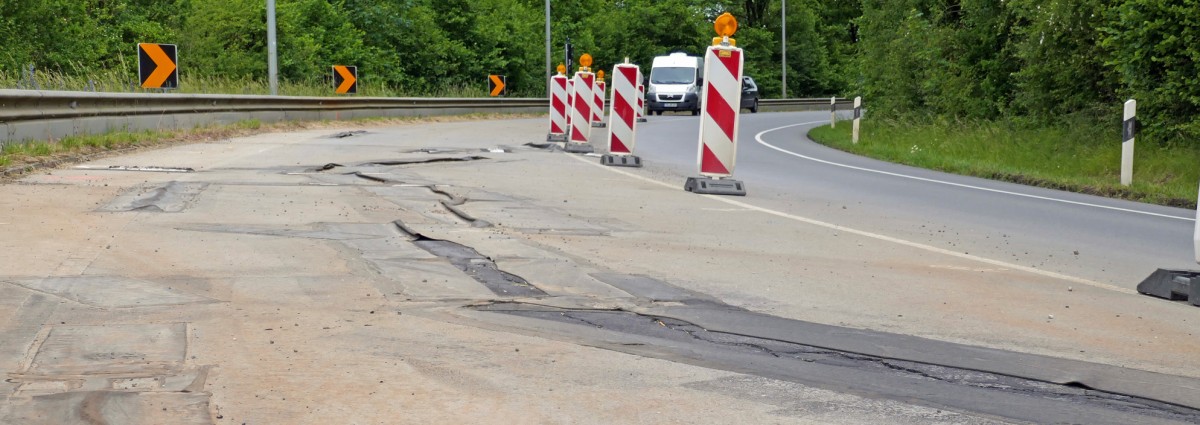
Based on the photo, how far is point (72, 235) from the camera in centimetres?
763

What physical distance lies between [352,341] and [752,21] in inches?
3296

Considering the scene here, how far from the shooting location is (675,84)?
2154 inches

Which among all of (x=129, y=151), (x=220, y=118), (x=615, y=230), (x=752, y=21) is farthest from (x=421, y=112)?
(x=752, y=21)

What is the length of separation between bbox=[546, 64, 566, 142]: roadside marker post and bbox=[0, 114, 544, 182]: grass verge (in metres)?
5.37

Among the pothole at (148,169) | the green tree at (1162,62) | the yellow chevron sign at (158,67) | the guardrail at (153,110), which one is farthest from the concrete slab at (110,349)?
the yellow chevron sign at (158,67)

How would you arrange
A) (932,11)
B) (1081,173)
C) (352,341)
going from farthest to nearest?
1. (932,11)
2. (1081,173)
3. (352,341)

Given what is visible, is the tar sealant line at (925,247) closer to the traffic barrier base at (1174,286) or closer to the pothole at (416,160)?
the traffic barrier base at (1174,286)

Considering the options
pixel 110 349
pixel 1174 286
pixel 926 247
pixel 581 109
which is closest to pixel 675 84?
pixel 581 109

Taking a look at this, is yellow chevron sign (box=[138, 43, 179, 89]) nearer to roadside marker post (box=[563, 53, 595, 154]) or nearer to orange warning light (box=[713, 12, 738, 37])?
roadside marker post (box=[563, 53, 595, 154])

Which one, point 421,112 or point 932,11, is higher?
point 932,11

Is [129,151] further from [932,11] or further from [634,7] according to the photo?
[634,7]

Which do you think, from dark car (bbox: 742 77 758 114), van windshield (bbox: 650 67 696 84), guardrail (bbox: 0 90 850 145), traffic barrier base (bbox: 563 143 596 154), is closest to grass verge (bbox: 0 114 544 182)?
guardrail (bbox: 0 90 850 145)

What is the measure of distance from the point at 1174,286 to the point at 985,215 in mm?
4837

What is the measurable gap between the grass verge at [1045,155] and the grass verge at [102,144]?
11043mm
